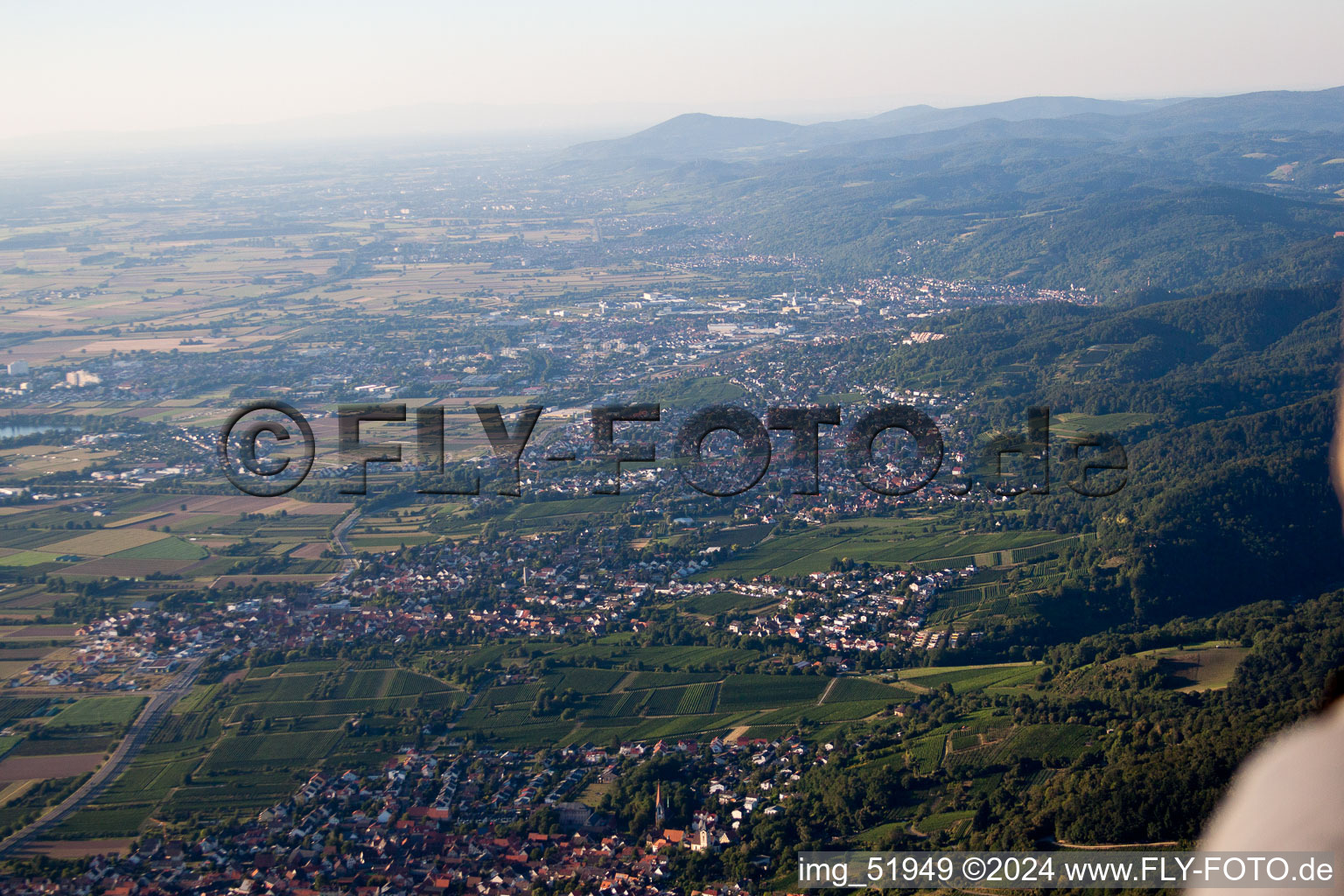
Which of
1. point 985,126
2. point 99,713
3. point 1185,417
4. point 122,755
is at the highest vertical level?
point 985,126

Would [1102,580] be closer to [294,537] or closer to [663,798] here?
[663,798]

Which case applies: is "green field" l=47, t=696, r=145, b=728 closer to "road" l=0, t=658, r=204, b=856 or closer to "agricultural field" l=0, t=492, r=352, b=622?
"road" l=0, t=658, r=204, b=856

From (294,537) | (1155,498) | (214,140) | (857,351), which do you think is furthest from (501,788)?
(214,140)

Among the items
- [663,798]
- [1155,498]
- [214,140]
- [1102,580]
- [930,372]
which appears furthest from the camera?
[214,140]

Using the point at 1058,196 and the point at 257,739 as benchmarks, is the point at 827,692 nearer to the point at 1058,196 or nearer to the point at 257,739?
the point at 257,739
